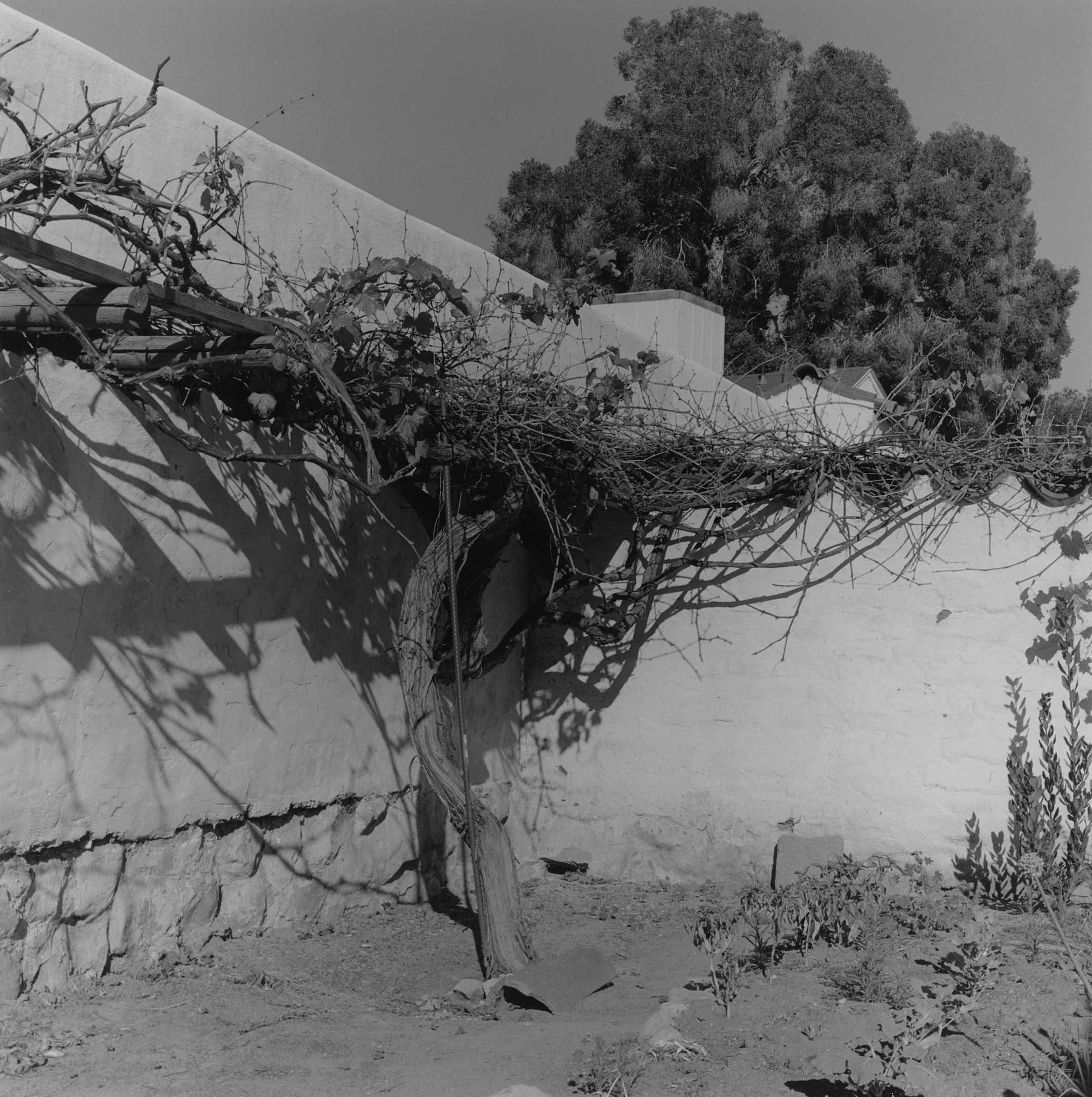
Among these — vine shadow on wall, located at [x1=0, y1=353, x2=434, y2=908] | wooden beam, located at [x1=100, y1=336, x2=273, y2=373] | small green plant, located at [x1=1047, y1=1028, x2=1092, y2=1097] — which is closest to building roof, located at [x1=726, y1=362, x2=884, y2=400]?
vine shadow on wall, located at [x1=0, y1=353, x2=434, y2=908]

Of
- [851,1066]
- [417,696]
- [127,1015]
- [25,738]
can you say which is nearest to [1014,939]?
[851,1066]

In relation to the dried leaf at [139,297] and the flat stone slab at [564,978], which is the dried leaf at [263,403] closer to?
the dried leaf at [139,297]

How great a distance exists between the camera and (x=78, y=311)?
3.39m

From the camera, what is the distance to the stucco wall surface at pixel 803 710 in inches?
203

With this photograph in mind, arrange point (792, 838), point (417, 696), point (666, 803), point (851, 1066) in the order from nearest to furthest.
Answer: point (851, 1066) < point (417, 696) < point (792, 838) < point (666, 803)

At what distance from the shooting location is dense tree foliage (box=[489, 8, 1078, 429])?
69.3 feet

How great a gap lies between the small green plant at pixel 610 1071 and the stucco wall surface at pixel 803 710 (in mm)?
2471

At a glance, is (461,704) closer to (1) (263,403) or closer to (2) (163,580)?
(2) (163,580)

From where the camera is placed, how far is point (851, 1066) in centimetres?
295

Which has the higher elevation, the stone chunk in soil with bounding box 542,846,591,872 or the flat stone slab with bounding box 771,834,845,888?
the flat stone slab with bounding box 771,834,845,888

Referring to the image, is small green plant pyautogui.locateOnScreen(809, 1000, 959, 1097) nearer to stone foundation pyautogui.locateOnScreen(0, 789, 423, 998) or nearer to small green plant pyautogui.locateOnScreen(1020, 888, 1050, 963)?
small green plant pyautogui.locateOnScreen(1020, 888, 1050, 963)

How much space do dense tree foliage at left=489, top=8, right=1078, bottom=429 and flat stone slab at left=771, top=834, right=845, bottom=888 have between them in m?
15.8

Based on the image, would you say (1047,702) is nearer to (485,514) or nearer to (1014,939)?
(1014,939)

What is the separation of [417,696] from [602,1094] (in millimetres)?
2025
